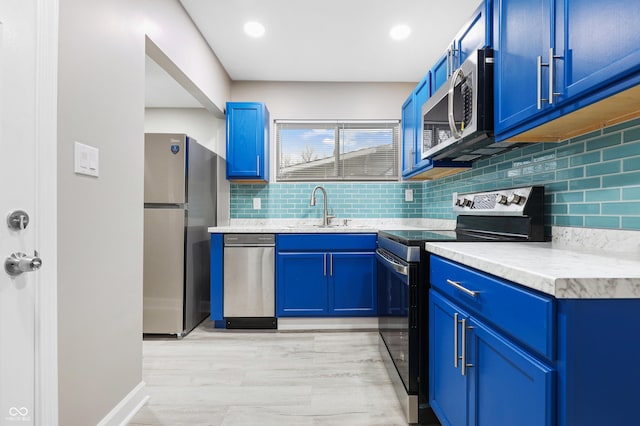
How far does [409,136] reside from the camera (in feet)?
9.37

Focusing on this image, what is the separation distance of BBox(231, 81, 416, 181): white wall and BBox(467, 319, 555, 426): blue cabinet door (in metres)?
2.78

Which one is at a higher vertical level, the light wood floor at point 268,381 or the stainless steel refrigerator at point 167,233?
the stainless steel refrigerator at point 167,233

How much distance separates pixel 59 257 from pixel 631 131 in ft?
7.07

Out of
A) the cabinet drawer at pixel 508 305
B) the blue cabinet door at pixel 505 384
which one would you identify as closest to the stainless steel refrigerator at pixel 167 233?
the cabinet drawer at pixel 508 305

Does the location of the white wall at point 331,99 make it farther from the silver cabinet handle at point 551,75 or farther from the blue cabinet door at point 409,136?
the silver cabinet handle at point 551,75

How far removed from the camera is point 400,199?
3447 millimetres

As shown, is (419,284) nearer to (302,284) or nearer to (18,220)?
(302,284)

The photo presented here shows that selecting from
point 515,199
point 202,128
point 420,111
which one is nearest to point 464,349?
point 515,199

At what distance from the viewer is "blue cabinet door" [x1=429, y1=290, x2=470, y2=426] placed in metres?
1.17

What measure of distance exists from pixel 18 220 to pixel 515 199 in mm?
2081

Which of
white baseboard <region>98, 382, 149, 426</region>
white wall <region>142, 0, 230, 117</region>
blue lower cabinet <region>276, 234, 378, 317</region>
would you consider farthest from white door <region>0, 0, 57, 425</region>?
blue lower cabinet <region>276, 234, 378, 317</region>

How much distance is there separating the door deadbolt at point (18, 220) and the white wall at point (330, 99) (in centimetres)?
253

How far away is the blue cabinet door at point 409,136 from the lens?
107 inches

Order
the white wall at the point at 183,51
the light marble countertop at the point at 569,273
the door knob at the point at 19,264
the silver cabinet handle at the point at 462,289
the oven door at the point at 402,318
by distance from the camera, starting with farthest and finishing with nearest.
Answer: the white wall at the point at 183,51
the oven door at the point at 402,318
the silver cabinet handle at the point at 462,289
the door knob at the point at 19,264
the light marble countertop at the point at 569,273
